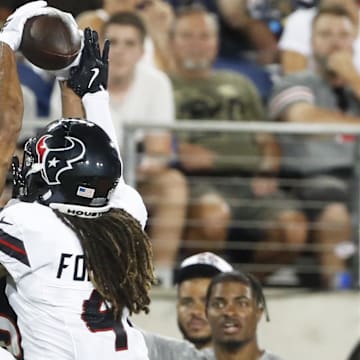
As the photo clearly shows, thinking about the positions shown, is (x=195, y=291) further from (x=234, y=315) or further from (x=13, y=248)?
(x=13, y=248)

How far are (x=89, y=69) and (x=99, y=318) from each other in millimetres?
1085

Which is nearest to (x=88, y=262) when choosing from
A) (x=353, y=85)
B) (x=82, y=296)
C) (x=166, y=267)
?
(x=82, y=296)

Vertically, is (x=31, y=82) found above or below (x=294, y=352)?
above

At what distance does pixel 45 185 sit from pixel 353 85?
3706 millimetres

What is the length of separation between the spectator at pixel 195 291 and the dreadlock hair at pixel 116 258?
59.4 inches

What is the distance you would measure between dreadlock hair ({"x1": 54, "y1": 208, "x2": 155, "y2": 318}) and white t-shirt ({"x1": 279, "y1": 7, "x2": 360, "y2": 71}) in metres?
3.66

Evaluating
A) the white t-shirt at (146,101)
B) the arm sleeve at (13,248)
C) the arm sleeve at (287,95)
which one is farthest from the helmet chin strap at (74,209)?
the arm sleeve at (287,95)

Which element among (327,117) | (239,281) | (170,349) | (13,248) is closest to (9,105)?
(13,248)

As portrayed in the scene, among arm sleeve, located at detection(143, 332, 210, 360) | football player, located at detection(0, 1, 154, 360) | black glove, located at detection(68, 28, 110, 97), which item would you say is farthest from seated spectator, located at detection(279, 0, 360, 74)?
football player, located at detection(0, 1, 154, 360)

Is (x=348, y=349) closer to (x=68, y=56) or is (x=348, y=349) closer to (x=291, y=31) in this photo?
(x=291, y=31)

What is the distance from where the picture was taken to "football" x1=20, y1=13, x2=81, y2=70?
429cm

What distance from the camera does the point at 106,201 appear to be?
388 centimetres

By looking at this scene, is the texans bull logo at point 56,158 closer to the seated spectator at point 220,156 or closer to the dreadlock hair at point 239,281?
the dreadlock hair at point 239,281

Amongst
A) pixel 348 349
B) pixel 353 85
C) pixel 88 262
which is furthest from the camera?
pixel 353 85
